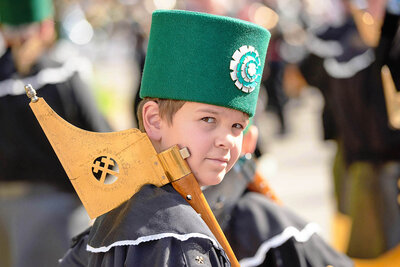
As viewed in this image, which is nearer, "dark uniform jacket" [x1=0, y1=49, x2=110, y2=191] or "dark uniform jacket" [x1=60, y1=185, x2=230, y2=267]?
"dark uniform jacket" [x1=60, y1=185, x2=230, y2=267]

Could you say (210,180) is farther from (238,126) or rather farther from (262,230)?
(262,230)

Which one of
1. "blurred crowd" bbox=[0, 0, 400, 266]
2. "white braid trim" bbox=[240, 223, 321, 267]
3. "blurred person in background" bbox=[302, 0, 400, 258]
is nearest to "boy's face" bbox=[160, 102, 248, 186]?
"white braid trim" bbox=[240, 223, 321, 267]

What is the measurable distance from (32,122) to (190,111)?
2024 mm

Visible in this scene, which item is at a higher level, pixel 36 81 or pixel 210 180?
pixel 36 81

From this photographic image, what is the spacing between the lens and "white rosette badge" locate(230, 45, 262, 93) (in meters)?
1.94

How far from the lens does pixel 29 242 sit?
377 cm

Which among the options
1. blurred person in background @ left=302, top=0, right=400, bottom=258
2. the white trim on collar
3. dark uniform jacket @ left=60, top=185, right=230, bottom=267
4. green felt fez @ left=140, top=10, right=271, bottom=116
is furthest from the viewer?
the white trim on collar

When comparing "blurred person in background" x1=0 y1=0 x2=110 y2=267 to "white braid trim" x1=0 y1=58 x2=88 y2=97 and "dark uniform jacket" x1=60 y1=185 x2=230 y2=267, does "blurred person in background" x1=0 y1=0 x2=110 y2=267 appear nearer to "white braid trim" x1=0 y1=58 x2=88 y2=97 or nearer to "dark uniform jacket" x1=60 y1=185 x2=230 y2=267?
"white braid trim" x1=0 y1=58 x2=88 y2=97

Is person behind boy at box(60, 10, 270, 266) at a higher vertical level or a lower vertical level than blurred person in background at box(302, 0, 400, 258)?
higher

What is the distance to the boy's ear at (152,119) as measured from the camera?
2.01m

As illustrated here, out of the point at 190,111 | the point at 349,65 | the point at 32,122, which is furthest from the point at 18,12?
the point at 190,111

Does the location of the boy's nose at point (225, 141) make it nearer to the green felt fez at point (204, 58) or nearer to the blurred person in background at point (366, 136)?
the green felt fez at point (204, 58)

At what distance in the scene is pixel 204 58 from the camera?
1.92 metres

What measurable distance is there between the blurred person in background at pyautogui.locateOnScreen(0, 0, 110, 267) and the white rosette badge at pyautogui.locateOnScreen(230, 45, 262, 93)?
189cm
